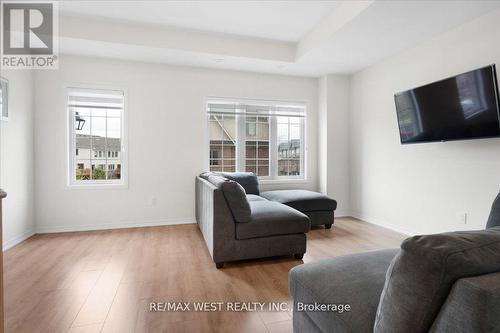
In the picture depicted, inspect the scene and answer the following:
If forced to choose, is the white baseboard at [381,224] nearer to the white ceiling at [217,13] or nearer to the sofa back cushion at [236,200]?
the sofa back cushion at [236,200]

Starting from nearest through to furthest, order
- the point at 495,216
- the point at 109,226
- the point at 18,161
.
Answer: the point at 495,216, the point at 18,161, the point at 109,226

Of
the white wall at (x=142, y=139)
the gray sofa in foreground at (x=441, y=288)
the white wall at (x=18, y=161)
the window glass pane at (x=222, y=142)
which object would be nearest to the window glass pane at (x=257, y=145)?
the window glass pane at (x=222, y=142)

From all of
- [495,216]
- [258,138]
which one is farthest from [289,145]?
[495,216]

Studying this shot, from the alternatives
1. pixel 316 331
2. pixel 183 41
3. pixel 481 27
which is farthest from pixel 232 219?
pixel 481 27

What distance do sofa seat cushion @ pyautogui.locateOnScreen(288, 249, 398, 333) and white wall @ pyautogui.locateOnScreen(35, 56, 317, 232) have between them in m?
3.13

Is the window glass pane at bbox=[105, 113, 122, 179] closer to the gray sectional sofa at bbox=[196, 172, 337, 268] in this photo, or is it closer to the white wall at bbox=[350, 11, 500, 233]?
the gray sectional sofa at bbox=[196, 172, 337, 268]

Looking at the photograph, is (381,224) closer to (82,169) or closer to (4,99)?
(82,169)

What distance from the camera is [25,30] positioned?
2992mm

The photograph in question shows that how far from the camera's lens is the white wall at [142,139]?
3.63 m

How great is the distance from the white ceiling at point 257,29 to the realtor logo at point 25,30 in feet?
0.42

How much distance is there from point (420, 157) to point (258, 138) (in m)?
2.42

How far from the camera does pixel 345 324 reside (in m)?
0.95

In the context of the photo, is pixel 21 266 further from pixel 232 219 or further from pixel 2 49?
pixel 2 49

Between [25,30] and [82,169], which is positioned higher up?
[25,30]
